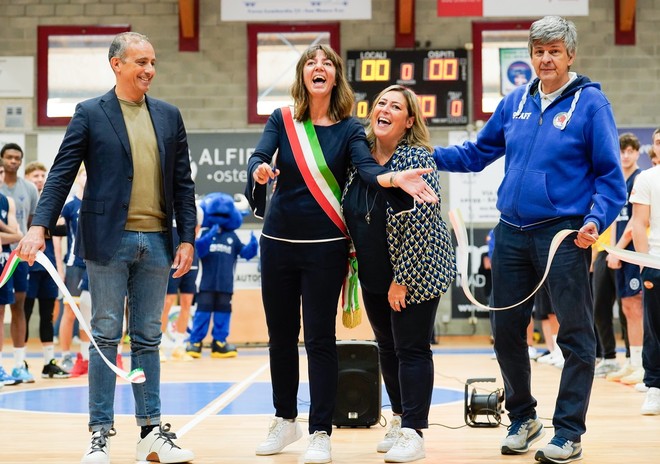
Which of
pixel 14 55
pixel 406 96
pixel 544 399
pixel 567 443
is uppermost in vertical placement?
pixel 14 55

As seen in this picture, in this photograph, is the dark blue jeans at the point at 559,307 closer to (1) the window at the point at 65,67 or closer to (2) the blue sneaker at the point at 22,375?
(2) the blue sneaker at the point at 22,375

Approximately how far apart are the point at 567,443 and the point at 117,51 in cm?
250

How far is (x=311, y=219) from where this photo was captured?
3879 mm

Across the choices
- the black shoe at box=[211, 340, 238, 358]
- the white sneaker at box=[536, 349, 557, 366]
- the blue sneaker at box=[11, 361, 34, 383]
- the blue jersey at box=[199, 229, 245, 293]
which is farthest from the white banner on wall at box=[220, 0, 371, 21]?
the blue sneaker at box=[11, 361, 34, 383]

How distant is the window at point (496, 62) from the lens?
13109 mm

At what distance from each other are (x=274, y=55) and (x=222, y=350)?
5.10m

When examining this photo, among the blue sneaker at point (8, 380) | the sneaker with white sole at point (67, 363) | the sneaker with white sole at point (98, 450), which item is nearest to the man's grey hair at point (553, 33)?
the sneaker with white sole at point (98, 450)

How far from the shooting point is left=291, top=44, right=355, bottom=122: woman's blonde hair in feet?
13.1

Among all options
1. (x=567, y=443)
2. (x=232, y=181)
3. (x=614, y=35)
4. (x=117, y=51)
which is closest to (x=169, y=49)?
(x=232, y=181)

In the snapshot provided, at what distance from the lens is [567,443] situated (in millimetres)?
3750

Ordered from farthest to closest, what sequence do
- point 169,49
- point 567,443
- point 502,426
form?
point 169,49 < point 502,426 < point 567,443

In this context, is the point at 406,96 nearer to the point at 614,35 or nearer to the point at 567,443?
the point at 567,443

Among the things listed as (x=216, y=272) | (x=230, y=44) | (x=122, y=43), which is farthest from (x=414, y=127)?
(x=230, y=44)

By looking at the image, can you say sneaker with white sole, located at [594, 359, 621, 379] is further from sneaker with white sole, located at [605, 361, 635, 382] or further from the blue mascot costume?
the blue mascot costume
